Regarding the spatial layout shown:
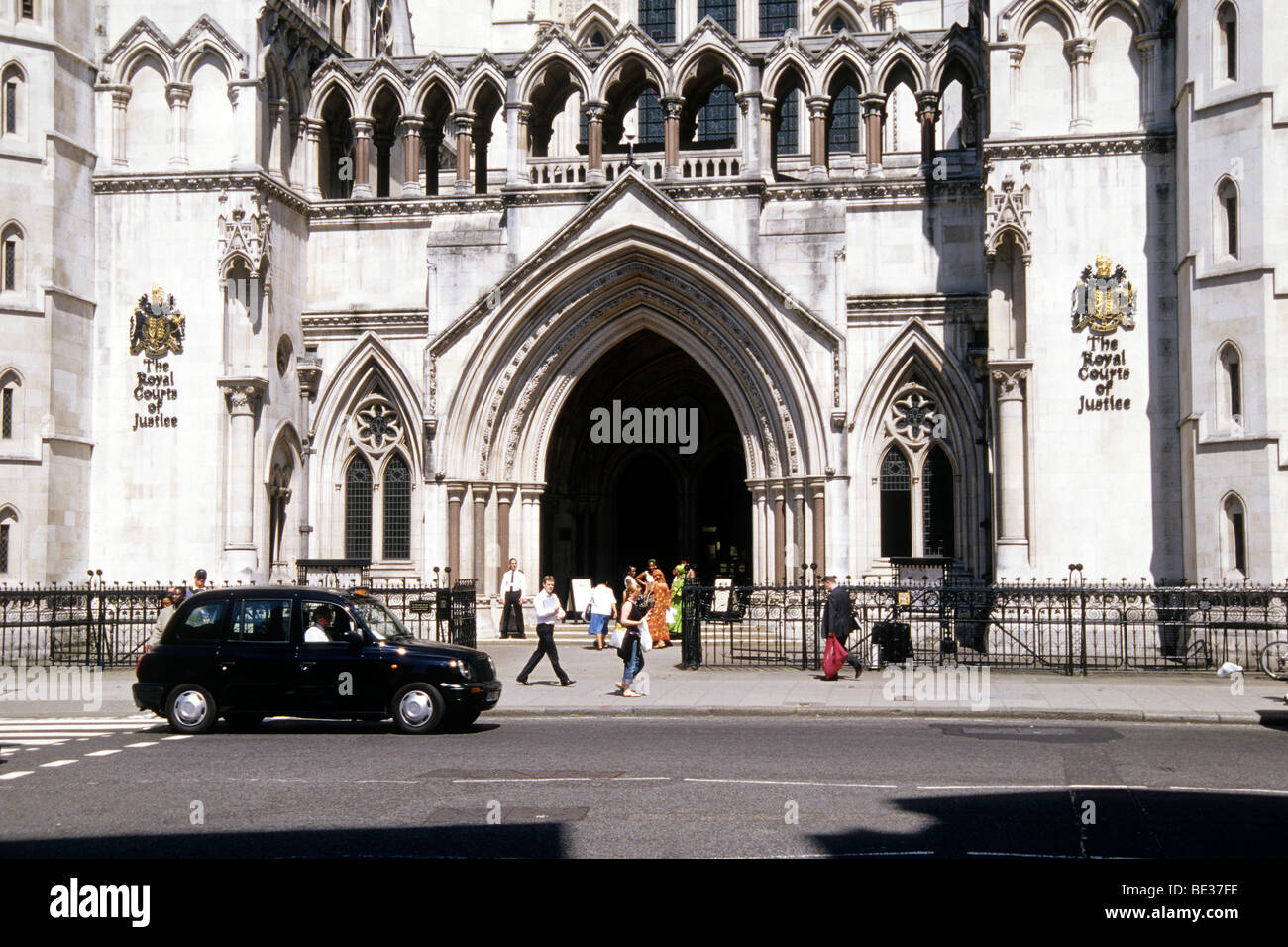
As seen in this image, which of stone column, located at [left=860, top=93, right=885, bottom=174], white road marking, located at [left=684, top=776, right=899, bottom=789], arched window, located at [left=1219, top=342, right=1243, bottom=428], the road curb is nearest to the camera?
white road marking, located at [left=684, top=776, right=899, bottom=789]

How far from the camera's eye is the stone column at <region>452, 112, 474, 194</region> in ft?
103

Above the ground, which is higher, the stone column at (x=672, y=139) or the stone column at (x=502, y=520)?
the stone column at (x=672, y=139)

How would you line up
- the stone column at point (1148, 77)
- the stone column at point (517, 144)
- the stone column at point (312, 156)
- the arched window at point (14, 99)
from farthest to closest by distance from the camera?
the stone column at point (312, 156) < the stone column at point (517, 144) < the arched window at point (14, 99) < the stone column at point (1148, 77)

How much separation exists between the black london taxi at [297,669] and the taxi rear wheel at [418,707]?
0.04 feet

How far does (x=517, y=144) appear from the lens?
30.7 metres

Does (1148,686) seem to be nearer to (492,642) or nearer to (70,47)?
(492,642)

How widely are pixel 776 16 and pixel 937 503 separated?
15218 mm

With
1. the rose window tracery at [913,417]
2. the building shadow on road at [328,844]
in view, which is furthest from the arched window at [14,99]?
the building shadow on road at [328,844]

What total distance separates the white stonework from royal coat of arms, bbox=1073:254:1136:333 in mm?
112

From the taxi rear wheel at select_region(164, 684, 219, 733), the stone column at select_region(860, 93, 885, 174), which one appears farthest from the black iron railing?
the stone column at select_region(860, 93, 885, 174)

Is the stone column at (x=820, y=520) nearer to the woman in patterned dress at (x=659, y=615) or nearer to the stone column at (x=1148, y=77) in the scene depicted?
the woman in patterned dress at (x=659, y=615)

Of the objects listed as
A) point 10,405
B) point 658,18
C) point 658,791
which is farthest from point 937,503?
point 658,791

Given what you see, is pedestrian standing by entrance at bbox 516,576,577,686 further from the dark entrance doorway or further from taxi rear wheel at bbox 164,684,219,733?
the dark entrance doorway

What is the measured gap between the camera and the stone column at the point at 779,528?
29516mm
